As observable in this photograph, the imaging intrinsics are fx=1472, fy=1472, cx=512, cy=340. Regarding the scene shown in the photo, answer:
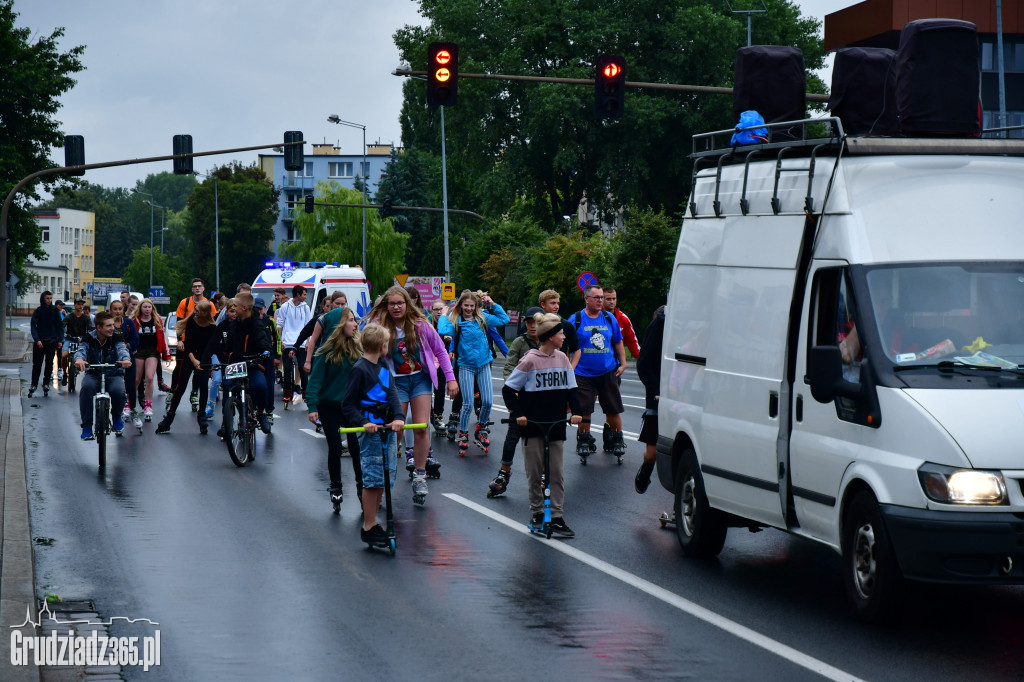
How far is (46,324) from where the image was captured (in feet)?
93.1

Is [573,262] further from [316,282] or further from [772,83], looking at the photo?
[772,83]

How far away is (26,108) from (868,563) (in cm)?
4493

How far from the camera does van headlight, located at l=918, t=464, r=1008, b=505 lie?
23.3 ft

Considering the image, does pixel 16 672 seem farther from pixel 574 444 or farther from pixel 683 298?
pixel 574 444

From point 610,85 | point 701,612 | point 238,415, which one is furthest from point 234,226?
point 701,612

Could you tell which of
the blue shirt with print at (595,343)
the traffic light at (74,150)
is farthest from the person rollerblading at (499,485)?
the traffic light at (74,150)

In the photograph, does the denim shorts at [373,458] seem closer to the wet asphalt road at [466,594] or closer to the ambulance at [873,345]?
the wet asphalt road at [466,594]

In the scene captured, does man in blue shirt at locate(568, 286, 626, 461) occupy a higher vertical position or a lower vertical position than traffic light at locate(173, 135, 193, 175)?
lower

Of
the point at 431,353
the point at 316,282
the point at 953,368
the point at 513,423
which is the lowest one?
the point at 513,423

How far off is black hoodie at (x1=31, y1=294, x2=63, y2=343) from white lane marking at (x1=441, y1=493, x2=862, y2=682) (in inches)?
738

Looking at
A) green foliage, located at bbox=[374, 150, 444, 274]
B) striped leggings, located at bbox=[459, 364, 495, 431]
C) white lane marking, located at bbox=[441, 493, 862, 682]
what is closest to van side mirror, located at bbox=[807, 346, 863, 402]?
white lane marking, located at bbox=[441, 493, 862, 682]

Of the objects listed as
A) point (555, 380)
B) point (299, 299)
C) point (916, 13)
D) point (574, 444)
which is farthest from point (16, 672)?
point (916, 13)

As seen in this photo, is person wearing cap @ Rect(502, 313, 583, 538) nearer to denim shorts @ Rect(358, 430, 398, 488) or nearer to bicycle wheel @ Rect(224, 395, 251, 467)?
denim shorts @ Rect(358, 430, 398, 488)

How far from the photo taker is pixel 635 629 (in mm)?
7742
